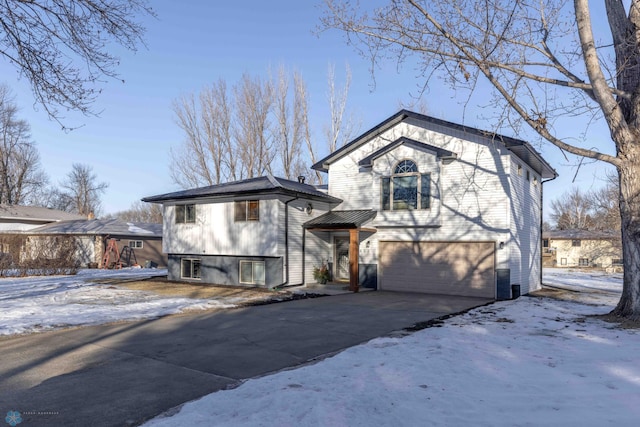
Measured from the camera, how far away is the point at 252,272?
18359mm

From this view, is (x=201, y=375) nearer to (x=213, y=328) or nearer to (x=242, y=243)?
(x=213, y=328)

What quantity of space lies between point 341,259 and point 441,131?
23.6 feet

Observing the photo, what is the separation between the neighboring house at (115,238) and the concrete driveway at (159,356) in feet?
74.3

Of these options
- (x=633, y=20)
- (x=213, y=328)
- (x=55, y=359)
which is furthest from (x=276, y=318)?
(x=633, y=20)

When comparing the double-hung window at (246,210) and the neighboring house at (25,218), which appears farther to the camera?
the neighboring house at (25,218)

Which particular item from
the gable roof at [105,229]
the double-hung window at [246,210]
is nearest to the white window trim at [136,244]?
the gable roof at [105,229]

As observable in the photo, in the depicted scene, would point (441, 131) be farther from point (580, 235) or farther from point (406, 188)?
point (580, 235)

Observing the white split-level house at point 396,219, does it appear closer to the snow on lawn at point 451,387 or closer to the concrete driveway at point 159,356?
the concrete driveway at point 159,356

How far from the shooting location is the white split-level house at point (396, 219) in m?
16.0

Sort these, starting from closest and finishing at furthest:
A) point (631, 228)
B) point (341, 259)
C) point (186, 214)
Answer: point (631, 228), point (341, 259), point (186, 214)

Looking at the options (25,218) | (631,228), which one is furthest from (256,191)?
(25,218)

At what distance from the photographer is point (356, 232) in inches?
674

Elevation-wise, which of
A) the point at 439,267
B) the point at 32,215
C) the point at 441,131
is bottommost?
the point at 439,267

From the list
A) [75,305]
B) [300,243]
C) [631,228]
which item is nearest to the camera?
[631,228]
